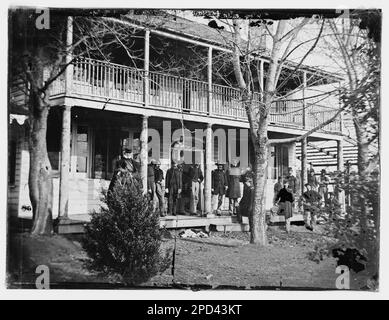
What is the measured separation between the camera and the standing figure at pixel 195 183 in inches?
305

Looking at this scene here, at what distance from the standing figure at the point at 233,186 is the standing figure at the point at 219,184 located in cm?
10

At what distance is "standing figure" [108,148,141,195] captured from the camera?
24.2 feet

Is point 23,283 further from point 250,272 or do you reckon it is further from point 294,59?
point 294,59

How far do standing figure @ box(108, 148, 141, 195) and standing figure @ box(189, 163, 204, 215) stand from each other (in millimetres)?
997

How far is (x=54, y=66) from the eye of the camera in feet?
24.8

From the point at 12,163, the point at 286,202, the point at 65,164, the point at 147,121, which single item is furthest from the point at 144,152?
the point at 286,202

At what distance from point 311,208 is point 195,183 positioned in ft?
6.85

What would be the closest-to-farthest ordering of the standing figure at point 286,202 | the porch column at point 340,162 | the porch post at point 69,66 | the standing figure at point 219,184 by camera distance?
the porch column at point 340,162, the porch post at point 69,66, the standing figure at point 286,202, the standing figure at point 219,184

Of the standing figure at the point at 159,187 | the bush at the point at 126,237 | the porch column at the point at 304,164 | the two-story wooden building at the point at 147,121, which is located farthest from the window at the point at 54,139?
the porch column at the point at 304,164

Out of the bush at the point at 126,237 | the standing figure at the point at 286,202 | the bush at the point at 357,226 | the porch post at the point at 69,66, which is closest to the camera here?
the bush at the point at 126,237

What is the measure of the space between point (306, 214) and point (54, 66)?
5.15 metres

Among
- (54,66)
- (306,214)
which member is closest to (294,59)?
(306,214)

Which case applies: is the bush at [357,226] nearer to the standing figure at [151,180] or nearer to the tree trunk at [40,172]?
the standing figure at [151,180]

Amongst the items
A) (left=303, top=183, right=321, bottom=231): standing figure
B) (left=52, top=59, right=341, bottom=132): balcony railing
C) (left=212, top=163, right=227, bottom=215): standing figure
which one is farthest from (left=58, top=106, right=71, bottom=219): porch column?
(left=303, top=183, right=321, bottom=231): standing figure
